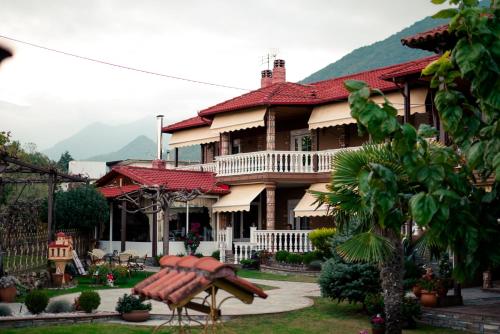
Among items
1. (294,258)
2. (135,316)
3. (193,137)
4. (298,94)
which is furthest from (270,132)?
(135,316)

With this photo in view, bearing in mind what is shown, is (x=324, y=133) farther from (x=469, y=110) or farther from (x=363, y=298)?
(x=469, y=110)

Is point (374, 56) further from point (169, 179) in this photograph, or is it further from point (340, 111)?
point (340, 111)

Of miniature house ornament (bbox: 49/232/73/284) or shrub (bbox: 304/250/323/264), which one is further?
shrub (bbox: 304/250/323/264)

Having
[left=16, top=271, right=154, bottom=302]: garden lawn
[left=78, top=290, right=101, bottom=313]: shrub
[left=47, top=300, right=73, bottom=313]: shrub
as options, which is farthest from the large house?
[left=47, top=300, right=73, bottom=313]: shrub

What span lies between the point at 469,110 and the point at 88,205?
23209 millimetres

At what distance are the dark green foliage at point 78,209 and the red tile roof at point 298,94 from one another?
7162 millimetres

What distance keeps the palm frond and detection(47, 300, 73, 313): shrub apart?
6.24 m

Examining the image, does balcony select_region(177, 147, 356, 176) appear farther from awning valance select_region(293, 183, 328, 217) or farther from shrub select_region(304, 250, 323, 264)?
shrub select_region(304, 250, 323, 264)

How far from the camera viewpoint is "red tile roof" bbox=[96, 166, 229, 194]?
95.3 feet

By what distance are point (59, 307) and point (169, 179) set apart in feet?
52.3

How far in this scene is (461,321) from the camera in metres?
13.6

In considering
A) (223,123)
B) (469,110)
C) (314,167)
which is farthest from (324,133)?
(469,110)

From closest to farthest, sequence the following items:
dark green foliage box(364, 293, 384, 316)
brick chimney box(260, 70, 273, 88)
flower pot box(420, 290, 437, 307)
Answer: dark green foliage box(364, 293, 384, 316) → flower pot box(420, 290, 437, 307) → brick chimney box(260, 70, 273, 88)

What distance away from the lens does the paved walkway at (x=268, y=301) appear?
15430mm
